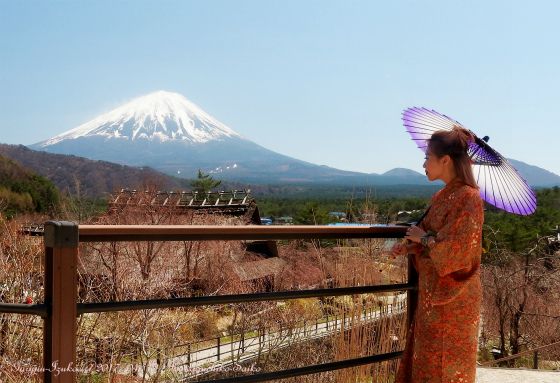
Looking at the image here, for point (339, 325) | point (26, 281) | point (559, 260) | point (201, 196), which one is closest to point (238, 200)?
point (201, 196)

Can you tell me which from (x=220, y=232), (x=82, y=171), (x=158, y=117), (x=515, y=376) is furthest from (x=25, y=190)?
Answer: (x=158, y=117)

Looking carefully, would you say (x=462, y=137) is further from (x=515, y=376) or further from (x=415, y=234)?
(x=515, y=376)

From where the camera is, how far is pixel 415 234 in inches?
78.7

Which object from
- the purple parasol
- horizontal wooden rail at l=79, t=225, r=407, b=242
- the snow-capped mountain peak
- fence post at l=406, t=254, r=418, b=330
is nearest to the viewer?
horizontal wooden rail at l=79, t=225, r=407, b=242

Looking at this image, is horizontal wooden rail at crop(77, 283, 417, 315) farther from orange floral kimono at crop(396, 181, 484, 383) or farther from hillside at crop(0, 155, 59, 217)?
hillside at crop(0, 155, 59, 217)

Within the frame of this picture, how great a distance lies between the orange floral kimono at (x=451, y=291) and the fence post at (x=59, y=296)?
3.52 feet

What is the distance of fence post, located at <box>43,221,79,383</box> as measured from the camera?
1.50 m

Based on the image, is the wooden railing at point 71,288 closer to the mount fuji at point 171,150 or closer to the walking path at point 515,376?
the walking path at point 515,376

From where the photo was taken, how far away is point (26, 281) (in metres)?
4.91

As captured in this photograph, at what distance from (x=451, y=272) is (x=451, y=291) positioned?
0.07 metres

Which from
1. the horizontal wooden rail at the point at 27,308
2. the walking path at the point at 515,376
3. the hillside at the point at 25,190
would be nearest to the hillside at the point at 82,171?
the hillside at the point at 25,190

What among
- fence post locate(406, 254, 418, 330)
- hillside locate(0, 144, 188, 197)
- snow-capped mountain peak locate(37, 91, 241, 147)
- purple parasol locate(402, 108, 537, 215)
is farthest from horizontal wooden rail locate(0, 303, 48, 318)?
snow-capped mountain peak locate(37, 91, 241, 147)

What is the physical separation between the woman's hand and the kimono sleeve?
2.7 inches

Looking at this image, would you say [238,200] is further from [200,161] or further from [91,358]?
[200,161]
